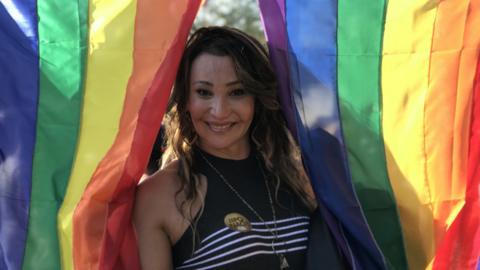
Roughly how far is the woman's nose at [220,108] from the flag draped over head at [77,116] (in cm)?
17

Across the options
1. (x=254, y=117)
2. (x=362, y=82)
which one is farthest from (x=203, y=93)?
(x=362, y=82)

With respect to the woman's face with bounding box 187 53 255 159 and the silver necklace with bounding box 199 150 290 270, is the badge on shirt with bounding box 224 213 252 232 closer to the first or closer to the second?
the silver necklace with bounding box 199 150 290 270

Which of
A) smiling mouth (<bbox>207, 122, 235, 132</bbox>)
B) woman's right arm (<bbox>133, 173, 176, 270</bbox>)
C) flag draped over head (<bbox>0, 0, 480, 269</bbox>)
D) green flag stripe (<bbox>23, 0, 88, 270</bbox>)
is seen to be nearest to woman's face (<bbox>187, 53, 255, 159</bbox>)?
smiling mouth (<bbox>207, 122, 235, 132</bbox>)

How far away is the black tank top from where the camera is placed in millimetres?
2791

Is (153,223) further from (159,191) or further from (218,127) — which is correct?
(218,127)

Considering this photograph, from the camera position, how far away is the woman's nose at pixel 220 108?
284 centimetres

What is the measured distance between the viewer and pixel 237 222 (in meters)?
2.84

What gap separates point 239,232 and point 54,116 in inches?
28.6

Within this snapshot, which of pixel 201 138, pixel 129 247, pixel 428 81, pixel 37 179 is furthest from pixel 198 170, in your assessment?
pixel 428 81

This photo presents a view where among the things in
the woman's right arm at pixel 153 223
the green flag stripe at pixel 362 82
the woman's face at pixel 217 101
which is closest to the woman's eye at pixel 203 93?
the woman's face at pixel 217 101

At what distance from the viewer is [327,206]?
2.93 meters

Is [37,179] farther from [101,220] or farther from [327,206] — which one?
[327,206]

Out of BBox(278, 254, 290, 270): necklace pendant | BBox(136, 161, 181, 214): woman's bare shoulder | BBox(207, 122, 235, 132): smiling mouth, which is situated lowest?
BBox(278, 254, 290, 270): necklace pendant

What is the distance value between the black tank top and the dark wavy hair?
51mm
